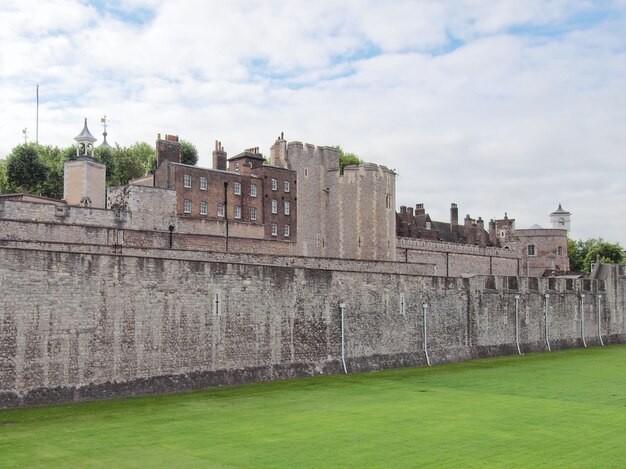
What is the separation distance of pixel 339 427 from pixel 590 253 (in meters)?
80.5

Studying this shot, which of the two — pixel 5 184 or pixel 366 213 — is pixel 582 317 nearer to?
pixel 366 213

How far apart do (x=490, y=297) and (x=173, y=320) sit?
17.3 m

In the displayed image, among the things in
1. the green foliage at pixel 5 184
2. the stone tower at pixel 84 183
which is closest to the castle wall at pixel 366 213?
the stone tower at pixel 84 183

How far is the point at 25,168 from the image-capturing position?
2144 inches

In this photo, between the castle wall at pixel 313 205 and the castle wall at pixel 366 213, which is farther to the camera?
→ the castle wall at pixel 313 205

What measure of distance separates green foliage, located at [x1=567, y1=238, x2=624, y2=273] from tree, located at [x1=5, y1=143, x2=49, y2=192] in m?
59.7

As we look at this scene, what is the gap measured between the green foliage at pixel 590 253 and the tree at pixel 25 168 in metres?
59.7

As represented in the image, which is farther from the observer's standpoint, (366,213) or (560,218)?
(560,218)

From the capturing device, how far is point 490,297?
1345 inches

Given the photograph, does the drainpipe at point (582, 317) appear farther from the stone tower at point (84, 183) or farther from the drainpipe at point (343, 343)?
the stone tower at point (84, 183)

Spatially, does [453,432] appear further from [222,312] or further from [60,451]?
[222,312]

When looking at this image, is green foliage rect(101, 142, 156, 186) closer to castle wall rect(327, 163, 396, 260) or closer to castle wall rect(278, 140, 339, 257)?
castle wall rect(278, 140, 339, 257)

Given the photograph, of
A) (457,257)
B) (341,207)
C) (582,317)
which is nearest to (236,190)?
(341,207)

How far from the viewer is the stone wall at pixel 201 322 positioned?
1839 centimetres
